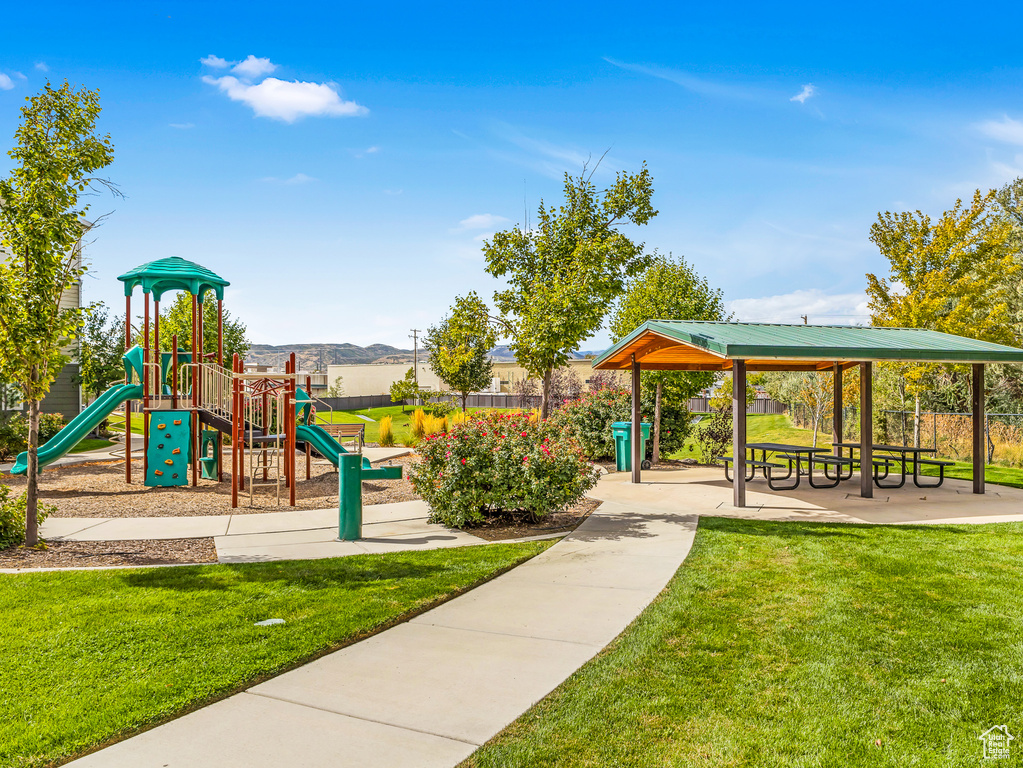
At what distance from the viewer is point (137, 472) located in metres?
15.0

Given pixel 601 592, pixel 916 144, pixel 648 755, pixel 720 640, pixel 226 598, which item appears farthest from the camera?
pixel 916 144

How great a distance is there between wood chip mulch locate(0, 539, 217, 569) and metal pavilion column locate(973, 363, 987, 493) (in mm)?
12260

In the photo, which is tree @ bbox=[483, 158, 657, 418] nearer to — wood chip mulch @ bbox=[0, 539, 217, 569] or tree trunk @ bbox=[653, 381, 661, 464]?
tree trunk @ bbox=[653, 381, 661, 464]

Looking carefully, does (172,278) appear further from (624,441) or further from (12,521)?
(624,441)

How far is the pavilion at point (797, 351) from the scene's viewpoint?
9734mm

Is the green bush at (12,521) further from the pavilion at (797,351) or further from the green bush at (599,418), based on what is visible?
the green bush at (599,418)

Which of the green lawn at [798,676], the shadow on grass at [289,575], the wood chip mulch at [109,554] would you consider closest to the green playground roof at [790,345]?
the green lawn at [798,676]

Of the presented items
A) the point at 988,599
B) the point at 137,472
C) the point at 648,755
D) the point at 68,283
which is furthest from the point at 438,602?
the point at 137,472

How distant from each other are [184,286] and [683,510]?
11.0 m

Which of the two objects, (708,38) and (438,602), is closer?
(438,602)

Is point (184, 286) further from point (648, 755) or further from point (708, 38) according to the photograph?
point (648, 755)

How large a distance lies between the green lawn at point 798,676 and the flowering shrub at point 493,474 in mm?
2544

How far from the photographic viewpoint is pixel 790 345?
998 cm

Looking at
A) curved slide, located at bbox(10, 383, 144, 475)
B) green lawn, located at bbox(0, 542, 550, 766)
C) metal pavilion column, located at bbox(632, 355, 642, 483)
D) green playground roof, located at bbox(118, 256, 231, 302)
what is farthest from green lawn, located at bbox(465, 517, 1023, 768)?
curved slide, located at bbox(10, 383, 144, 475)
